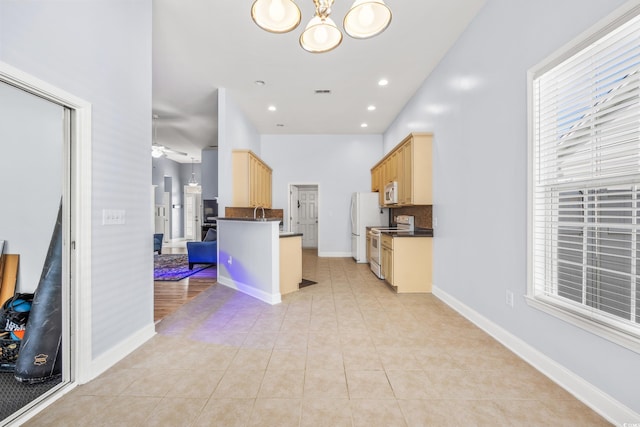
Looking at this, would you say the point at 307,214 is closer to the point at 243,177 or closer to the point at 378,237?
the point at 243,177

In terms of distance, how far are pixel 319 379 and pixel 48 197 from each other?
2.57 m

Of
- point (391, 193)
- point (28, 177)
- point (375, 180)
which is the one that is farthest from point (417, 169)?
point (28, 177)

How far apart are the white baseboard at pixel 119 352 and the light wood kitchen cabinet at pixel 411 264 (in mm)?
3022

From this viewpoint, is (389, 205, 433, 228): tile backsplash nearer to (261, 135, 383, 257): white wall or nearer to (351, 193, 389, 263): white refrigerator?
(351, 193, 389, 263): white refrigerator

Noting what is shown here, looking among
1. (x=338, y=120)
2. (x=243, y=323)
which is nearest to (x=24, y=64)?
(x=243, y=323)

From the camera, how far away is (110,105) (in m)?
2.05

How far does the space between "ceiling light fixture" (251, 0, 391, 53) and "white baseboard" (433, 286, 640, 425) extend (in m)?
2.56

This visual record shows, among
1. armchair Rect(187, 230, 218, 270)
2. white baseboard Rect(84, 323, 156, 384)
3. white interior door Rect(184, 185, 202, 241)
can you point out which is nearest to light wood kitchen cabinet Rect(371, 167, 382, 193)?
armchair Rect(187, 230, 218, 270)

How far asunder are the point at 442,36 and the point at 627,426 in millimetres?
3661

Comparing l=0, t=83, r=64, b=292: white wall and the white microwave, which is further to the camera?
the white microwave

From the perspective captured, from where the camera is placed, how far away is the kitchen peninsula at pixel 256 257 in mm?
3439

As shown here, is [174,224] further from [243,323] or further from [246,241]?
[243,323]

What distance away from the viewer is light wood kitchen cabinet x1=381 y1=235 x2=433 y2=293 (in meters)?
3.87

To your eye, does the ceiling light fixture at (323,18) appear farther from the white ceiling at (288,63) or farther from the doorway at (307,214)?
the doorway at (307,214)
